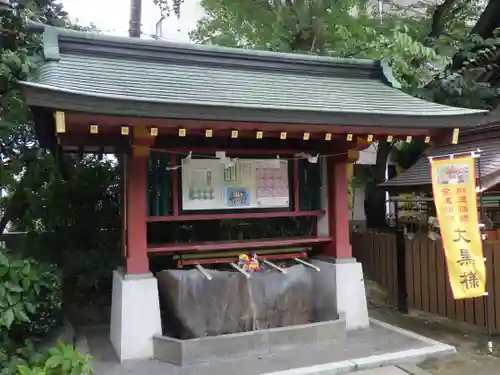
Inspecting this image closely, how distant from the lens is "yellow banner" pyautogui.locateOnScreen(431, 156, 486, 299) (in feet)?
20.4

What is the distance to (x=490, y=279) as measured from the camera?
7.11m

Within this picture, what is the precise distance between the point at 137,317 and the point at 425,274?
5.10m

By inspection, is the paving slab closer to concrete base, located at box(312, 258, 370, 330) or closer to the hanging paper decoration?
concrete base, located at box(312, 258, 370, 330)

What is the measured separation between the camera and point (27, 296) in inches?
226

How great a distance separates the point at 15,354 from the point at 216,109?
12.7 ft

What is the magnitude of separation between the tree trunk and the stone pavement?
22.8 ft

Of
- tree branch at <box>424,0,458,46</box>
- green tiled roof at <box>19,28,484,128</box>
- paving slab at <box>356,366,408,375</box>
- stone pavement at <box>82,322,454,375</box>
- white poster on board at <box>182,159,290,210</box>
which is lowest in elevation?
paving slab at <box>356,366,408,375</box>

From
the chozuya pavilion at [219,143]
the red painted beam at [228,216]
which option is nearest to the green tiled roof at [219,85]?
the chozuya pavilion at [219,143]

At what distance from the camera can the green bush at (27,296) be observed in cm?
543

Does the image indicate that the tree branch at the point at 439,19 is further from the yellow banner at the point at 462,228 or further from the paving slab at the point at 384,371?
the paving slab at the point at 384,371

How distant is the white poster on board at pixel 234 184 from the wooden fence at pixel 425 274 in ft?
9.22

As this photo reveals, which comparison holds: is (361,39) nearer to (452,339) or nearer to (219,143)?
(219,143)

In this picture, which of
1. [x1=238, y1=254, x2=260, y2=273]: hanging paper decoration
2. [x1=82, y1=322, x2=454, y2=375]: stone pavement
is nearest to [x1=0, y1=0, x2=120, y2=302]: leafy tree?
[x1=82, y1=322, x2=454, y2=375]: stone pavement

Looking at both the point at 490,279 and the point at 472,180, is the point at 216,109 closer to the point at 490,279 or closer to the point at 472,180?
the point at 472,180
